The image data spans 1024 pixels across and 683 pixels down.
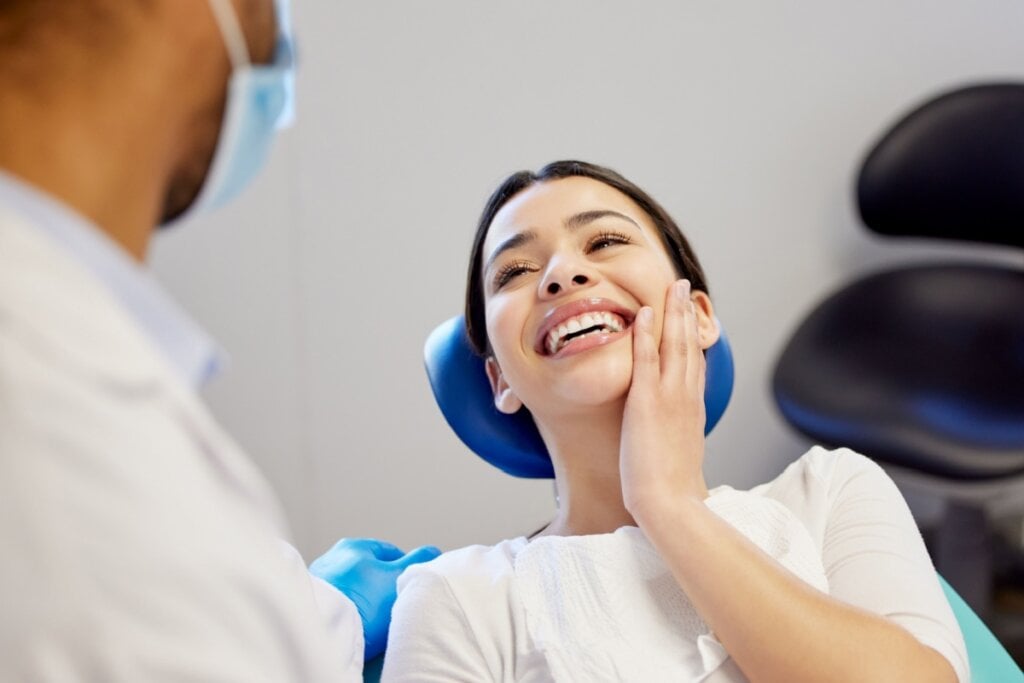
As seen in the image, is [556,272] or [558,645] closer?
[558,645]

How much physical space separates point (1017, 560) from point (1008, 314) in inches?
25.8

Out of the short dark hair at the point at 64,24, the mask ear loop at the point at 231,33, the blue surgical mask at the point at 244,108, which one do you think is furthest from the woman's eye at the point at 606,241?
the short dark hair at the point at 64,24

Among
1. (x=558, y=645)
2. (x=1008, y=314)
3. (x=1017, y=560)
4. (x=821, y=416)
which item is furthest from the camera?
(x=1017, y=560)

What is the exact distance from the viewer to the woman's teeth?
1.44 m

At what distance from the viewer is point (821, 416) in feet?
8.57

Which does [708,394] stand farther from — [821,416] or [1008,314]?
[1008,314]

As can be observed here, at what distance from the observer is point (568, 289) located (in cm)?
146

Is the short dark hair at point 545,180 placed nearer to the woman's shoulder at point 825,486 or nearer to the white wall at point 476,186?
the woman's shoulder at point 825,486

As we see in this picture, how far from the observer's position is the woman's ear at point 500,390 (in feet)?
5.35

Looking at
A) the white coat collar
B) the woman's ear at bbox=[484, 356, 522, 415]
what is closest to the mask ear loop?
the white coat collar

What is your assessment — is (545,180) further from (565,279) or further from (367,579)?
(367,579)

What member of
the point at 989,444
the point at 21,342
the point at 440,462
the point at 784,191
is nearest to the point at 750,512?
the point at 21,342

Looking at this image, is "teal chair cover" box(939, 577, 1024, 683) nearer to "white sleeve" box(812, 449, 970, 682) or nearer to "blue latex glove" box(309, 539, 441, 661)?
"white sleeve" box(812, 449, 970, 682)

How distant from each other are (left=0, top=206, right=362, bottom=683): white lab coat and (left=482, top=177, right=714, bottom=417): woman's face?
2.44 feet
